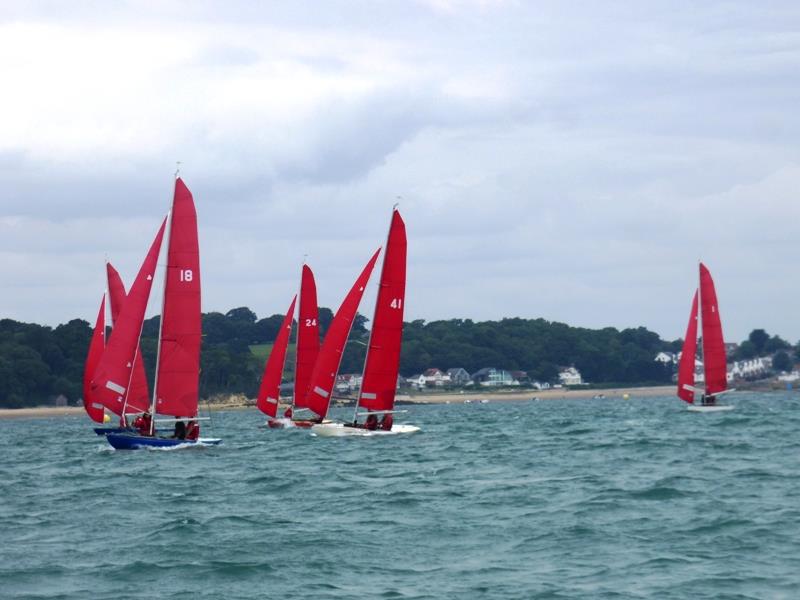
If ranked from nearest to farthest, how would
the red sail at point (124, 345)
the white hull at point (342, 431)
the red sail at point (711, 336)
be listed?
the red sail at point (124, 345), the white hull at point (342, 431), the red sail at point (711, 336)

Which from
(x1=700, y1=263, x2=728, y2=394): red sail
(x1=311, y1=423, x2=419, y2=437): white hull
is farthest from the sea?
(x1=700, y1=263, x2=728, y2=394): red sail

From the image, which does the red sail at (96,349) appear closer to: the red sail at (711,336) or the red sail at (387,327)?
the red sail at (387,327)

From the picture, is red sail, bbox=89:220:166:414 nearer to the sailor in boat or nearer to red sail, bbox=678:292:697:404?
the sailor in boat

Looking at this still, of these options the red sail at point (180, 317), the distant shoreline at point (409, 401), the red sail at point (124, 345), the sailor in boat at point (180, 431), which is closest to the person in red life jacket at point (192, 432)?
the sailor in boat at point (180, 431)

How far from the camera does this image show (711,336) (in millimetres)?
77188

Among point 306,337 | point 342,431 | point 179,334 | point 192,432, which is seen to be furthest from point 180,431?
point 306,337

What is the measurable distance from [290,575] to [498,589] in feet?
11.1

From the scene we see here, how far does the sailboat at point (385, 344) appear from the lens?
51094 millimetres

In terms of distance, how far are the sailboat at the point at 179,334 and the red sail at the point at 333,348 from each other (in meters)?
11.6

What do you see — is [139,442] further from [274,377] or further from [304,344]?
[274,377]

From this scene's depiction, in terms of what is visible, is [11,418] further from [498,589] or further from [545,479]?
[498,589]

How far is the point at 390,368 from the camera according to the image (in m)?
52.4

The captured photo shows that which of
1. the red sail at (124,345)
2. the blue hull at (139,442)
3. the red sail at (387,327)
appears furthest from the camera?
the red sail at (387,327)

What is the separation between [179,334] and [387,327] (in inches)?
384
